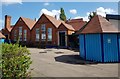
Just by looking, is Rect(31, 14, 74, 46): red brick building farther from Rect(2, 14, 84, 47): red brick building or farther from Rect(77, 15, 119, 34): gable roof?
Rect(77, 15, 119, 34): gable roof

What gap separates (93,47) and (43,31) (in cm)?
2156

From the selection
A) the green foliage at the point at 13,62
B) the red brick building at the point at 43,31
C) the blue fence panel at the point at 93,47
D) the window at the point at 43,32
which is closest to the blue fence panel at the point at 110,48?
the blue fence panel at the point at 93,47

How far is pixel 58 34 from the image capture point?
35.4 m

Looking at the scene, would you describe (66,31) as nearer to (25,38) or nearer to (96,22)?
(25,38)

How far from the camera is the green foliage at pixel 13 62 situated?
628 centimetres

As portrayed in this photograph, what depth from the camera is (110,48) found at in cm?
1650

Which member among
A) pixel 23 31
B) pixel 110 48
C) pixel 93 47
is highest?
pixel 23 31

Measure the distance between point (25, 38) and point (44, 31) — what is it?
578 centimetres

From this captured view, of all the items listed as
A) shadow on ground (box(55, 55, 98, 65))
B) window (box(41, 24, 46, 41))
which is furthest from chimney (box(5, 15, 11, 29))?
shadow on ground (box(55, 55, 98, 65))

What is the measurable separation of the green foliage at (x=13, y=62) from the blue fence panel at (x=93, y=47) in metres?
11.0

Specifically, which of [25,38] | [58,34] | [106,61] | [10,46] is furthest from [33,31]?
[10,46]

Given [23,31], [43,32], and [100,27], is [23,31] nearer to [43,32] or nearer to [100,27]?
[43,32]

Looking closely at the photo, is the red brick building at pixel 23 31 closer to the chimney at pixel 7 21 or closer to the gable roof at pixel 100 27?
the chimney at pixel 7 21

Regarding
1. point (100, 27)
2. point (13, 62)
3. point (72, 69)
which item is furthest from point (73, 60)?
point (13, 62)
